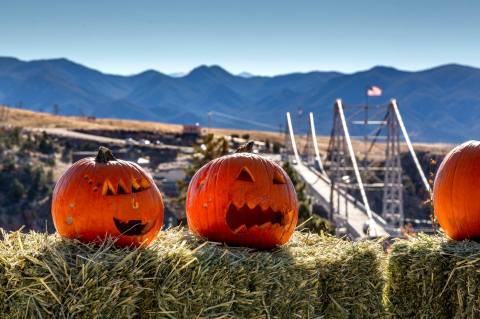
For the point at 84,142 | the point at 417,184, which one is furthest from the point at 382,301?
the point at 417,184

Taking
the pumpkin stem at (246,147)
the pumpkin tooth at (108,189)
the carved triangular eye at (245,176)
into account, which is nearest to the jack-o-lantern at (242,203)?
the carved triangular eye at (245,176)

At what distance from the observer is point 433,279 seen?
6.19 m

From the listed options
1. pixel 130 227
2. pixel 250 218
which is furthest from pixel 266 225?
pixel 130 227

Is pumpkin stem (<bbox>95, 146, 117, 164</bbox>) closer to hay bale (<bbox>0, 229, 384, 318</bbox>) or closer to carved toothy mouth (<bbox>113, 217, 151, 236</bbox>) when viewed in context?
carved toothy mouth (<bbox>113, 217, 151, 236</bbox>)

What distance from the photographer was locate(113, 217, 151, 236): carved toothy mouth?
17.0 ft

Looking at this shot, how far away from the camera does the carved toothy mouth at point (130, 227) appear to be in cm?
517

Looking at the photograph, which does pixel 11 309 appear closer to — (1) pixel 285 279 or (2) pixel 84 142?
(1) pixel 285 279

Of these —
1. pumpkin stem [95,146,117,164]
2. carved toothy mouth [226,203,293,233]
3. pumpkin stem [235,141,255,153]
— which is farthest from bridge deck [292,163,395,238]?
pumpkin stem [95,146,117,164]

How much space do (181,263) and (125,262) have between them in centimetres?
44

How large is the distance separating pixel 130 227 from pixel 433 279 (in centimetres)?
282

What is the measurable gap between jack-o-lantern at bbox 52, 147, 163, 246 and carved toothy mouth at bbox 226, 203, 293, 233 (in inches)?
24.5

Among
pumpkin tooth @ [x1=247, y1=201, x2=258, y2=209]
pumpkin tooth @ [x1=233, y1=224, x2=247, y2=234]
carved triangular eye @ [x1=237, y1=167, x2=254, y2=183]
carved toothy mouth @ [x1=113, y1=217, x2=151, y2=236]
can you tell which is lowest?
pumpkin tooth @ [x1=233, y1=224, x2=247, y2=234]

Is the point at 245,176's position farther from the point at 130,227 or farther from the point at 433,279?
the point at 433,279

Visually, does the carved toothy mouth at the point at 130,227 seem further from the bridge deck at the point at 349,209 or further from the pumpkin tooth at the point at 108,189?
the bridge deck at the point at 349,209
